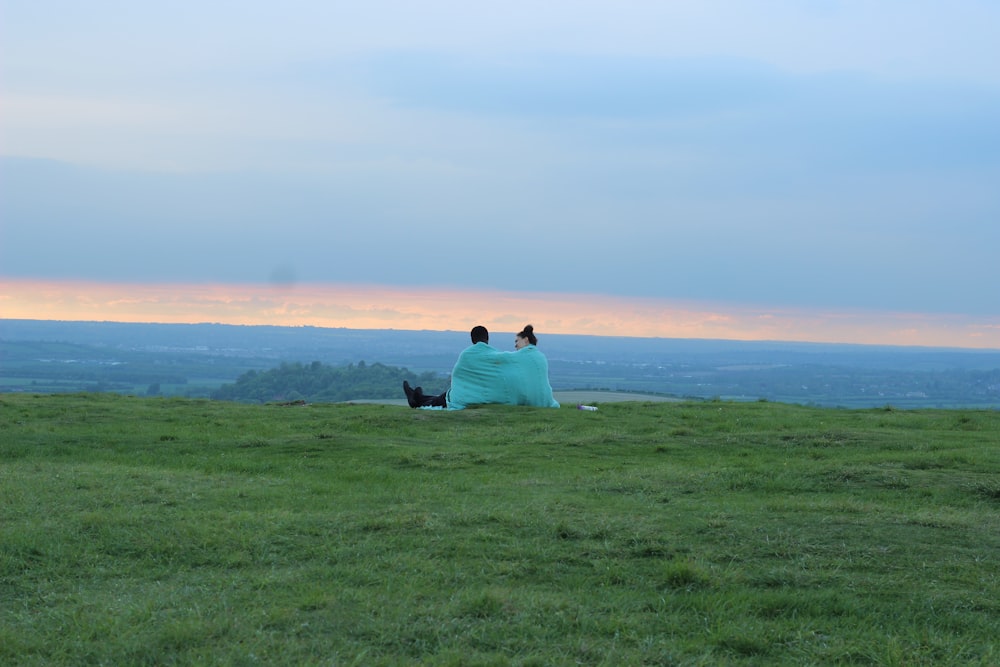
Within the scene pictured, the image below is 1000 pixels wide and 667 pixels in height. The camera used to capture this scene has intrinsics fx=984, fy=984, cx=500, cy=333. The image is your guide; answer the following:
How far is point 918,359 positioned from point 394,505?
7185 centimetres

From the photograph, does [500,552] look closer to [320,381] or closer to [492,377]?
[492,377]

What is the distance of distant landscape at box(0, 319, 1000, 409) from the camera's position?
36812mm

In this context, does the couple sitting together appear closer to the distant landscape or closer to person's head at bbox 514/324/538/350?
person's head at bbox 514/324/538/350

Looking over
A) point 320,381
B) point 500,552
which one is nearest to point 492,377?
point 500,552

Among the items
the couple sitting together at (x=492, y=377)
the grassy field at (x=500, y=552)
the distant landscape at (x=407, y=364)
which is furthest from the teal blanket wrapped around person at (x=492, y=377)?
the distant landscape at (x=407, y=364)

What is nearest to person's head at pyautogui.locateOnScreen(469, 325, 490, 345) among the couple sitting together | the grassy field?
the couple sitting together

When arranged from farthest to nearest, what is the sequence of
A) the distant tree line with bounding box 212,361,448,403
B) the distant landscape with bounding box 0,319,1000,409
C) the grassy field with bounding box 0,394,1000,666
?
the distant landscape with bounding box 0,319,1000,409 < the distant tree line with bounding box 212,361,448,403 < the grassy field with bounding box 0,394,1000,666

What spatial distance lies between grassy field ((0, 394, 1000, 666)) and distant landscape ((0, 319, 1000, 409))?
1579 cm

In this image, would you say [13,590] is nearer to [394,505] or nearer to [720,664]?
[394,505]

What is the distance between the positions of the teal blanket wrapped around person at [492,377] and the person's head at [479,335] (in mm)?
167

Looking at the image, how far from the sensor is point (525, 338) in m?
16.9

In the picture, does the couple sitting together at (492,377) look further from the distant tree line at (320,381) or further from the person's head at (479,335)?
the distant tree line at (320,381)

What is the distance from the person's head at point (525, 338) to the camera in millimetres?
16859

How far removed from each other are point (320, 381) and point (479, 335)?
15.3 m
